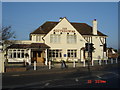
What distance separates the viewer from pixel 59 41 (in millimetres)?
→ 38500

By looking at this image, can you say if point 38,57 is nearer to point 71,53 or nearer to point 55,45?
point 55,45

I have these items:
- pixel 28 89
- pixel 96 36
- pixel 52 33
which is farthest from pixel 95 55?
pixel 28 89

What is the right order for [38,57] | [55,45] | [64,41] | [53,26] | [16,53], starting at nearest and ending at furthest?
1. [16,53]
2. [38,57]
3. [55,45]
4. [64,41]
5. [53,26]

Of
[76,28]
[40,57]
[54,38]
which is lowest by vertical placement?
[40,57]

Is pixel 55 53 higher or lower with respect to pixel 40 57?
higher

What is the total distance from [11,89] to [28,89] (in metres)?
0.96

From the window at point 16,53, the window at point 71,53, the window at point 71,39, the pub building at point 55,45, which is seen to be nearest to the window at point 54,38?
the pub building at point 55,45

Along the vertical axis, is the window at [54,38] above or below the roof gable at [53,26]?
below

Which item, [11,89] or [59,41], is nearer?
[11,89]

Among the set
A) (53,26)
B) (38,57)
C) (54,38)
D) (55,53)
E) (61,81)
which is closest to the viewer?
(61,81)

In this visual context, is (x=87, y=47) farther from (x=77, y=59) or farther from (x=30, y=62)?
(x=77, y=59)

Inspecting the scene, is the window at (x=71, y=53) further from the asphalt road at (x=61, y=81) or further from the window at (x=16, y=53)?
the asphalt road at (x=61, y=81)

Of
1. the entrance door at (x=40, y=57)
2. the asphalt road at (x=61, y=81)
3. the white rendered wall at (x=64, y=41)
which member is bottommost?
the asphalt road at (x=61, y=81)

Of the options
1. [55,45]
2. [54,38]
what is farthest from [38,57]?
[54,38]
